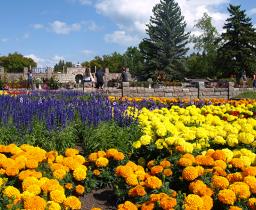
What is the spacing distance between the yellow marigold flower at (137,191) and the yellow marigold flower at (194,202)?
495mm

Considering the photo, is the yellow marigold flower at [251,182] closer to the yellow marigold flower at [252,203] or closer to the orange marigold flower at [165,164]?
the yellow marigold flower at [252,203]

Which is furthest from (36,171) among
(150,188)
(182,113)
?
(182,113)

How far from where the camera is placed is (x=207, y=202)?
12.2 feet

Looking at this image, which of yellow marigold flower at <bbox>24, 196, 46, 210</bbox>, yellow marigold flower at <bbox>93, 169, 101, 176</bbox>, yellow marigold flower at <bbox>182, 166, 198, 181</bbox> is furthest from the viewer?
yellow marigold flower at <bbox>93, 169, 101, 176</bbox>

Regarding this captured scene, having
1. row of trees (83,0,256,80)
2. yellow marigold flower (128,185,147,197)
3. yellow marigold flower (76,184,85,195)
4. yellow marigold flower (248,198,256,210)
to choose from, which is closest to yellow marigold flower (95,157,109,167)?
yellow marigold flower (76,184,85,195)

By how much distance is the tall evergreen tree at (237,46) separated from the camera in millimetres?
52375

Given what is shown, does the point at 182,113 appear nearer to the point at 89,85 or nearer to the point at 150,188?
the point at 150,188

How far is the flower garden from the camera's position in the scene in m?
3.86

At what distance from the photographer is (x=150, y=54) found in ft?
160

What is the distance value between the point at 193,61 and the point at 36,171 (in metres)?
59.2

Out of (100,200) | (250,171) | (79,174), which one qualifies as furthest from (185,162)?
(79,174)

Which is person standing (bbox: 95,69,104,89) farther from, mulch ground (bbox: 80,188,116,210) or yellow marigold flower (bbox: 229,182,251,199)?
yellow marigold flower (bbox: 229,182,251,199)

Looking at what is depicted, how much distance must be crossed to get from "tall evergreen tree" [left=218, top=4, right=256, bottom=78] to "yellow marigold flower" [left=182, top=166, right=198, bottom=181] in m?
A: 49.1

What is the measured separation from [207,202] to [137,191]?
69 centimetres
